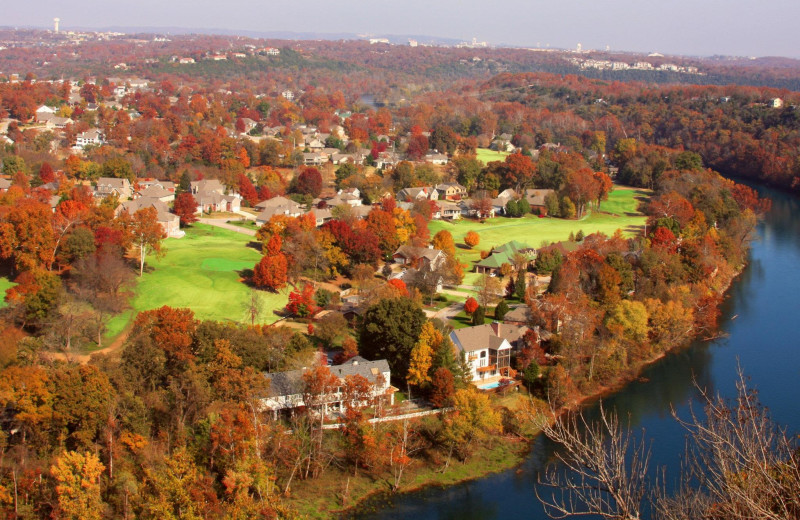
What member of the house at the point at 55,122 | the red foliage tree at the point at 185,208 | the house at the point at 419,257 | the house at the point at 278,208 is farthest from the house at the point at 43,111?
the house at the point at 419,257

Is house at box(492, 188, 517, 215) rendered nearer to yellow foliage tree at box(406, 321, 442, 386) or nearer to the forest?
the forest

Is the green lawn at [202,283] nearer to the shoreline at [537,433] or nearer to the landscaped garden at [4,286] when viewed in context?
the landscaped garden at [4,286]

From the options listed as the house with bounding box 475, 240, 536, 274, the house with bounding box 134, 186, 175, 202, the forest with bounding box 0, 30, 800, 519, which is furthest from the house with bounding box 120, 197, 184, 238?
the house with bounding box 475, 240, 536, 274

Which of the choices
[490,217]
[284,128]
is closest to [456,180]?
[490,217]

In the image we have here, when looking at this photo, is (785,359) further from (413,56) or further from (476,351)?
(413,56)

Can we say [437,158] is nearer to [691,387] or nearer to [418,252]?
[418,252]

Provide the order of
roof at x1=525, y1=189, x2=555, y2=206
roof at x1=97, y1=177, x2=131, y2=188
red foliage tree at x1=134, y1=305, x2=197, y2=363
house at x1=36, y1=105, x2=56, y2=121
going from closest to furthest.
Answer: red foliage tree at x1=134, y1=305, x2=197, y2=363
roof at x1=97, y1=177, x2=131, y2=188
roof at x1=525, y1=189, x2=555, y2=206
house at x1=36, y1=105, x2=56, y2=121

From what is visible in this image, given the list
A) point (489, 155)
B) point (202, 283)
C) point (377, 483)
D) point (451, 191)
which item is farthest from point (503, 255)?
point (489, 155)
